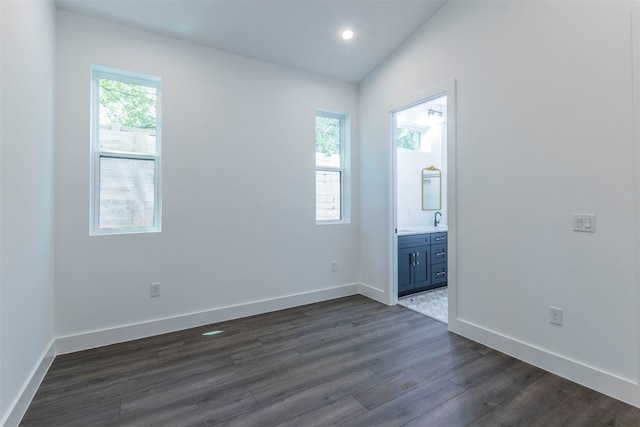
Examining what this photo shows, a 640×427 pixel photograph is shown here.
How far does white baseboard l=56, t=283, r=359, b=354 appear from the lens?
8.14 feet

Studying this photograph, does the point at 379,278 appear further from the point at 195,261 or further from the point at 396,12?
the point at 396,12

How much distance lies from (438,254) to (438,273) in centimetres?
28

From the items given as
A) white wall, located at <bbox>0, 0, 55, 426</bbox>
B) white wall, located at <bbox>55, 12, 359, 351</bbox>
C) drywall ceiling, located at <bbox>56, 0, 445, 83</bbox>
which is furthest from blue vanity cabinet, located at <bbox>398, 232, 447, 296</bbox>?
white wall, located at <bbox>0, 0, 55, 426</bbox>

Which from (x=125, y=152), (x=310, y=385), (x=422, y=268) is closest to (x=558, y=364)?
(x=310, y=385)

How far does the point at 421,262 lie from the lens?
4.07m

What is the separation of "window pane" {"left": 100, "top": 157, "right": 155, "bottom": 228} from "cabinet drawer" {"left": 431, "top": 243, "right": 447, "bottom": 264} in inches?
141

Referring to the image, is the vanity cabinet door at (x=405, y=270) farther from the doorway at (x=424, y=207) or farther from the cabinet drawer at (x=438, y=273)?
the cabinet drawer at (x=438, y=273)

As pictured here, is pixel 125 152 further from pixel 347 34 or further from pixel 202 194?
pixel 347 34

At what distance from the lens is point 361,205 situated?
13.1ft

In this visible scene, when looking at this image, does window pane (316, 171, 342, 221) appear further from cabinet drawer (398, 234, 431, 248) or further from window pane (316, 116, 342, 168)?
cabinet drawer (398, 234, 431, 248)

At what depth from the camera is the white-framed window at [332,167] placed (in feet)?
12.6

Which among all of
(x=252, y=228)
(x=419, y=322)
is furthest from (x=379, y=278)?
(x=252, y=228)

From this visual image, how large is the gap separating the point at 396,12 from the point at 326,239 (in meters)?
2.58

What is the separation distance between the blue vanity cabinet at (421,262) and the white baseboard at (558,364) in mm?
1140
